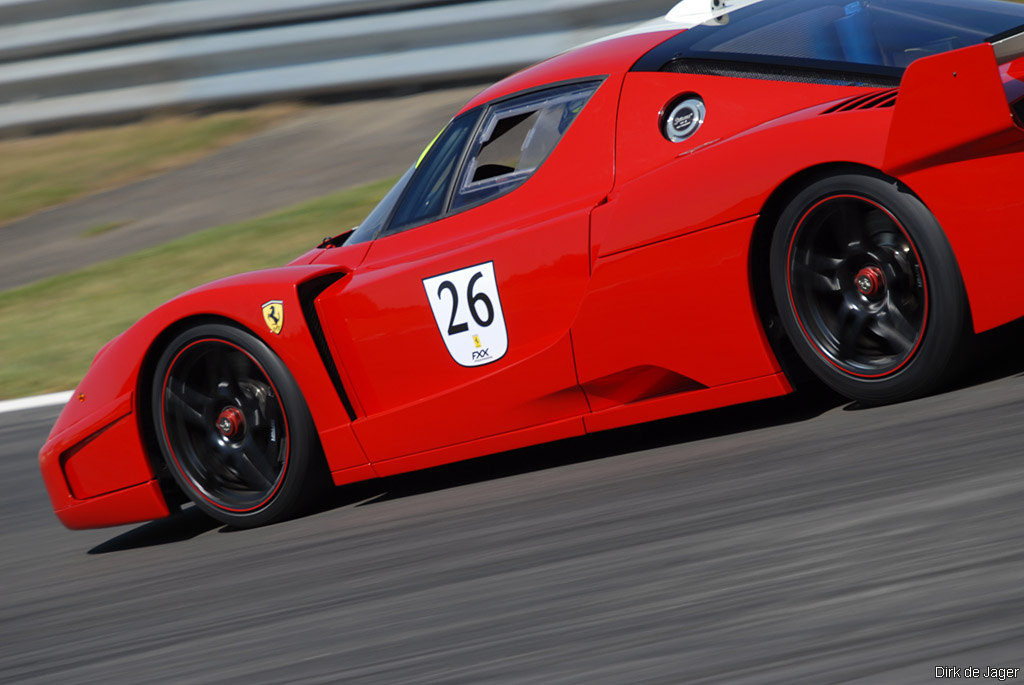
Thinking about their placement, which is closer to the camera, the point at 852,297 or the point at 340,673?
the point at 340,673

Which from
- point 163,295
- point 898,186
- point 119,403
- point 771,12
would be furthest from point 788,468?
point 163,295

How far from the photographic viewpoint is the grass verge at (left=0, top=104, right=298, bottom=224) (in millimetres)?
12477

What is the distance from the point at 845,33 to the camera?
3.91 meters

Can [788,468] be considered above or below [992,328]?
below

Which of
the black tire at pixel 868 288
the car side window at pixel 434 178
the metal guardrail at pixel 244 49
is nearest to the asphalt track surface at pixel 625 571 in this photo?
the black tire at pixel 868 288

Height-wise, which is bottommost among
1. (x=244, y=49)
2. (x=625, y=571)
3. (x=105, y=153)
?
(x=625, y=571)

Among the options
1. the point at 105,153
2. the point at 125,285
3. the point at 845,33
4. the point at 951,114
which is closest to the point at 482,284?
the point at 845,33

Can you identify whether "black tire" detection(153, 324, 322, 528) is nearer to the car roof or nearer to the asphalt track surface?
the asphalt track surface

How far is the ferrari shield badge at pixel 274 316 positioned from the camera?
438cm

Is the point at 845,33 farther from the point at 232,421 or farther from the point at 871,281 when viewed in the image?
the point at 232,421

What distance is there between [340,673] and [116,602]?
137 centimetres

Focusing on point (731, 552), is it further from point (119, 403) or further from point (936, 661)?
point (119, 403)

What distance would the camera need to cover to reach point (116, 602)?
3920 mm

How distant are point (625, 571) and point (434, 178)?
1873mm
